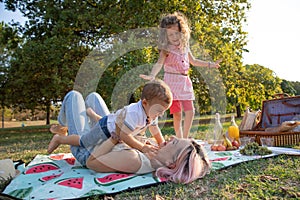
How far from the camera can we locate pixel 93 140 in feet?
7.38

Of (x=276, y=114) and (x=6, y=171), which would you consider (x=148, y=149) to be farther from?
(x=276, y=114)

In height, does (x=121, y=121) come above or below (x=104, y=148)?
above

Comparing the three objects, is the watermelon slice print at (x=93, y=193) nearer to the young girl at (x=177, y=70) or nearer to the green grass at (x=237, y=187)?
the green grass at (x=237, y=187)

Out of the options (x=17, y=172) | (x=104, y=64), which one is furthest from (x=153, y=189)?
(x=104, y=64)

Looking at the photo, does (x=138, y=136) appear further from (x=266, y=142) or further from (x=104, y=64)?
(x=104, y=64)

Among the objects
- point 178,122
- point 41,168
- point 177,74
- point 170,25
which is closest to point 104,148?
point 41,168

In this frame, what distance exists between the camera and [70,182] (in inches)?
77.1

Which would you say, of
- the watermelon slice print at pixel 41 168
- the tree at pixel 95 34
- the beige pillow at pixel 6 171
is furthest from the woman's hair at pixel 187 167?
the tree at pixel 95 34

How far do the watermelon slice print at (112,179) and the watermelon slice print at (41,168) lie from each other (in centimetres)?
65

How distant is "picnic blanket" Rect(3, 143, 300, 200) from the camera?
70.1 inches

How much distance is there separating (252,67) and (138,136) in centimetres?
906

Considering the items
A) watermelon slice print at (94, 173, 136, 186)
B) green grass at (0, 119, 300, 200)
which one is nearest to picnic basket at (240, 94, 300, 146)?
green grass at (0, 119, 300, 200)

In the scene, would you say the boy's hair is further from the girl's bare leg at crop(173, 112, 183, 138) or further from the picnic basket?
the picnic basket

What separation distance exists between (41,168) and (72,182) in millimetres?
644
